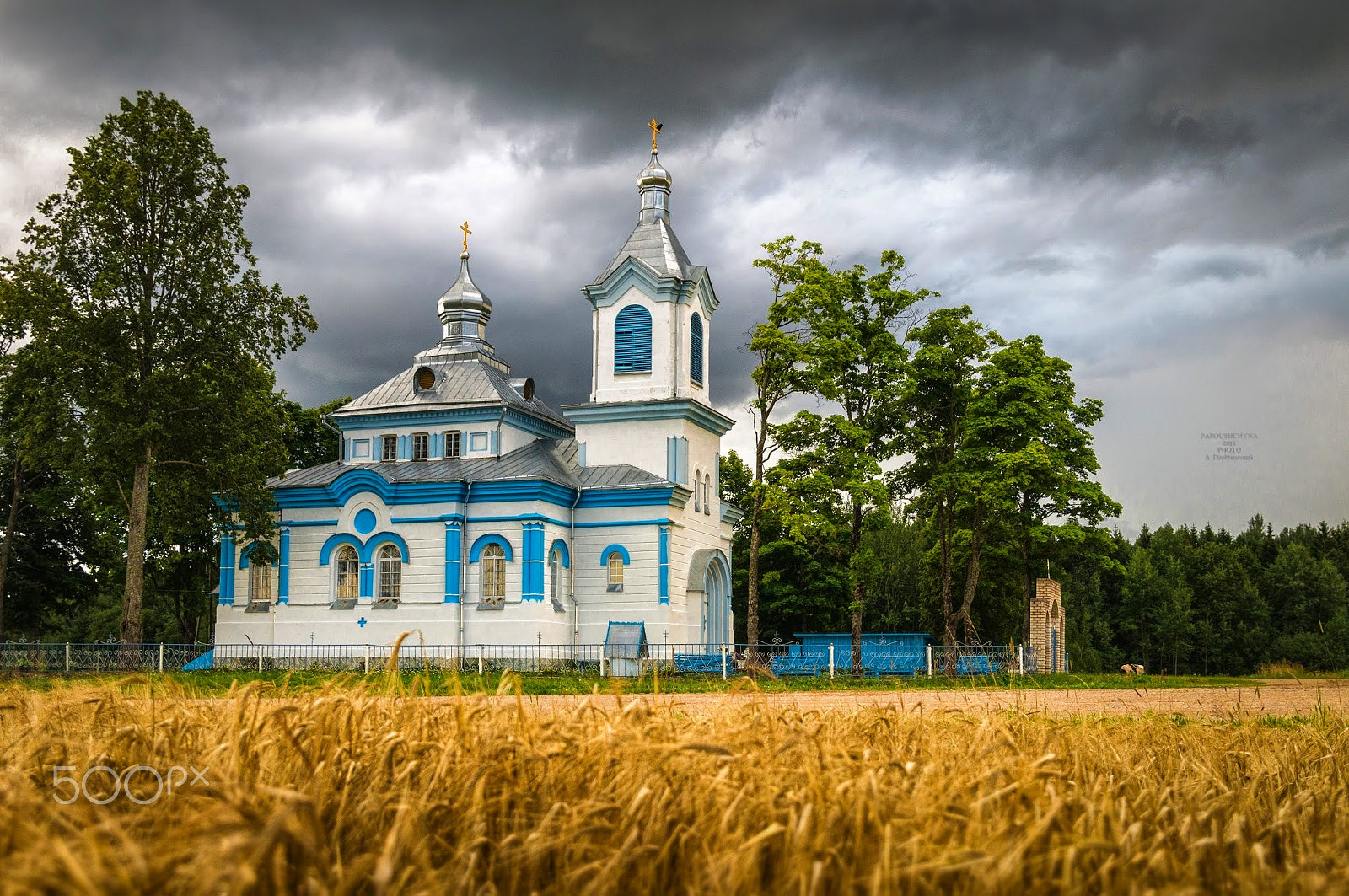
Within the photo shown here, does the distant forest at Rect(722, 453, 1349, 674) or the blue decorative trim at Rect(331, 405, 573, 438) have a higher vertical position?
the blue decorative trim at Rect(331, 405, 573, 438)

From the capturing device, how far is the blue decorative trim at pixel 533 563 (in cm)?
3284

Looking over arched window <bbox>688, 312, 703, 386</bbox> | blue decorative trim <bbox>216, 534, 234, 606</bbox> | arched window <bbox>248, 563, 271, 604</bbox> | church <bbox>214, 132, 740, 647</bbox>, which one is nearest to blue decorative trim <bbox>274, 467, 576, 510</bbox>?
church <bbox>214, 132, 740, 647</bbox>

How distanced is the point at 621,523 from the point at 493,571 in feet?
13.4

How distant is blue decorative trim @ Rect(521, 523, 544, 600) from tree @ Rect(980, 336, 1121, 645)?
13.5 meters

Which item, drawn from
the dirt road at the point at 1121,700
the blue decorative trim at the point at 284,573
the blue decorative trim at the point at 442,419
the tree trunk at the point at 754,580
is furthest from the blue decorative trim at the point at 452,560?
the dirt road at the point at 1121,700

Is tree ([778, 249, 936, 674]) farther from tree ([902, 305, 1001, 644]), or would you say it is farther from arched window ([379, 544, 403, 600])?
arched window ([379, 544, 403, 600])

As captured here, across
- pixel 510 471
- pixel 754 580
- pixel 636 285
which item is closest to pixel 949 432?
pixel 754 580

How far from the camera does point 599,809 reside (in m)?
3.38

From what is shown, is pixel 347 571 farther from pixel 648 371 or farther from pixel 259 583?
pixel 648 371

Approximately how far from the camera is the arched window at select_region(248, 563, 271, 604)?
119ft

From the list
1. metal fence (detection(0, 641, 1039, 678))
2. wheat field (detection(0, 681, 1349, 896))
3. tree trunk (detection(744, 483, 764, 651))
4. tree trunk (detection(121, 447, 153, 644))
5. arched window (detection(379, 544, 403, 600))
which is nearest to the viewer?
wheat field (detection(0, 681, 1349, 896))

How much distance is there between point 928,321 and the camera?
113ft

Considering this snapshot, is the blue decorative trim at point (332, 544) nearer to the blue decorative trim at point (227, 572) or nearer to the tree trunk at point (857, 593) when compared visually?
the blue decorative trim at point (227, 572)

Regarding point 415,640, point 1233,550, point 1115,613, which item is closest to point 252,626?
point 415,640
